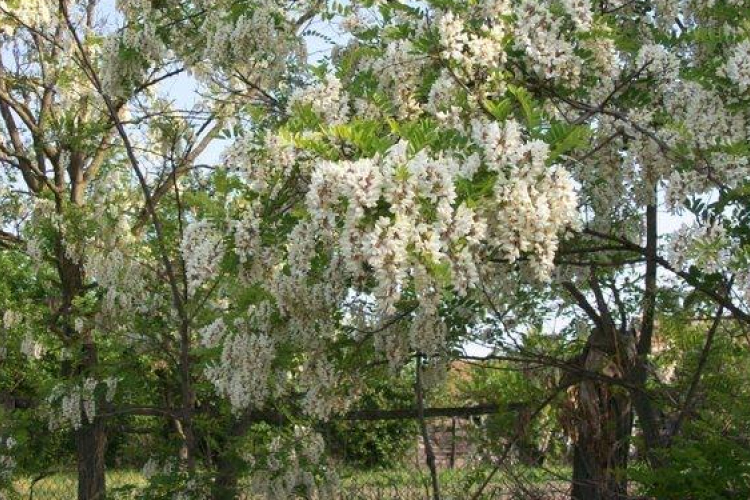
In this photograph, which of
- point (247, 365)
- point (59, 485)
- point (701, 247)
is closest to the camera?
point (701, 247)

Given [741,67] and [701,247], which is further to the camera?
[741,67]

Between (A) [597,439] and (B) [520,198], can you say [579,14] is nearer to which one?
(B) [520,198]

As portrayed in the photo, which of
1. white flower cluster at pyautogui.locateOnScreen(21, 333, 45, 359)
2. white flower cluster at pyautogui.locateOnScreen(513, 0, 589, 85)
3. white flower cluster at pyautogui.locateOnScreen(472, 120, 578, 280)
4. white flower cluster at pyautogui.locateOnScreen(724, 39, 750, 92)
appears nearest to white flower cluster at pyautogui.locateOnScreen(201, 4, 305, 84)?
white flower cluster at pyautogui.locateOnScreen(513, 0, 589, 85)

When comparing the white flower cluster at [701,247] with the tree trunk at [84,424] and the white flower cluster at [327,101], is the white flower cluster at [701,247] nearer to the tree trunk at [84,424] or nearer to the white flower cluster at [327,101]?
the white flower cluster at [327,101]

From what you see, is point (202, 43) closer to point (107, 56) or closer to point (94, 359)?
point (107, 56)

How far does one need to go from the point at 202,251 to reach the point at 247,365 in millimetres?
884

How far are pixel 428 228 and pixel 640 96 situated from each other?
2138 mm

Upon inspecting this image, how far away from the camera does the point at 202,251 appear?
458 centimetres

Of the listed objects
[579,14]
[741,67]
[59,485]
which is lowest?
[59,485]

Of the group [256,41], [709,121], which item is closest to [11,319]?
[256,41]

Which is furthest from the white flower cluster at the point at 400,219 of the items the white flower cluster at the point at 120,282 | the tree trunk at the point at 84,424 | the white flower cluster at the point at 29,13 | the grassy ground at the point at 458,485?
the white flower cluster at the point at 29,13

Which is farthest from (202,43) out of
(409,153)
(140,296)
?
(409,153)

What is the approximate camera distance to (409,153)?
3.62 m

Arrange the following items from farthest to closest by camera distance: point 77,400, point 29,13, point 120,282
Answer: point 29,13, point 120,282, point 77,400
